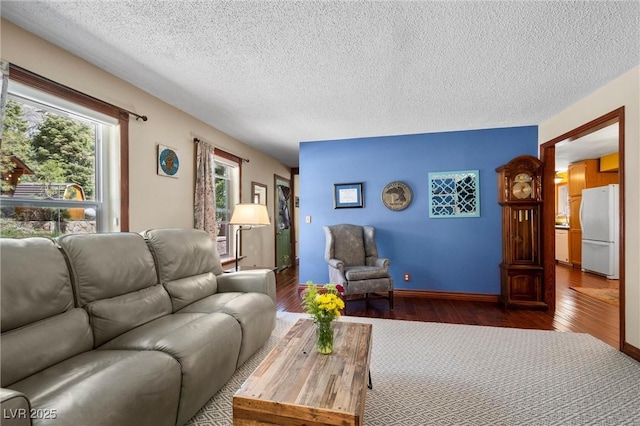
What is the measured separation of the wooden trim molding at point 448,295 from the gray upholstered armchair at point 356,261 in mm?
346

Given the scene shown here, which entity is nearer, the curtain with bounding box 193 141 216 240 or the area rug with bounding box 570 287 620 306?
the curtain with bounding box 193 141 216 240

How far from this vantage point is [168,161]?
10.1ft

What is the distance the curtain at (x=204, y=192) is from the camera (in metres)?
3.48

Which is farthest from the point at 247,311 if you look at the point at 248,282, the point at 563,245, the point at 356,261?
the point at 563,245

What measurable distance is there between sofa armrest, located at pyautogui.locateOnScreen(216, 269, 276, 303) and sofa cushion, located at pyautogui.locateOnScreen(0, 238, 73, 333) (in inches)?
50.3

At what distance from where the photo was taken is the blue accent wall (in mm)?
4008

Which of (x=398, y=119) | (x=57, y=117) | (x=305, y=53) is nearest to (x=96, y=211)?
(x=57, y=117)

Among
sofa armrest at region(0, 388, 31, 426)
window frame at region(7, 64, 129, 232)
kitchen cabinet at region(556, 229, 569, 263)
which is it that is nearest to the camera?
sofa armrest at region(0, 388, 31, 426)

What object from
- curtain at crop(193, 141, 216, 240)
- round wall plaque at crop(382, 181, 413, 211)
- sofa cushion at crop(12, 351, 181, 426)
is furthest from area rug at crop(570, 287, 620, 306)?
curtain at crop(193, 141, 216, 240)

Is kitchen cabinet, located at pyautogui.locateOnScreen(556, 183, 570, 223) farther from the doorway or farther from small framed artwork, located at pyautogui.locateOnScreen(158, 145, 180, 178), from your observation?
small framed artwork, located at pyautogui.locateOnScreen(158, 145, 180, 178)

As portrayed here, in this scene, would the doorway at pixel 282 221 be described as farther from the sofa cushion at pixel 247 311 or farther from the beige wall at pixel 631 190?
the beige wall at pixel 631 190

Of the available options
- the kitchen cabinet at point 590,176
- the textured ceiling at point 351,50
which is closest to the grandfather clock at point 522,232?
the textured ceiling at point 351,50

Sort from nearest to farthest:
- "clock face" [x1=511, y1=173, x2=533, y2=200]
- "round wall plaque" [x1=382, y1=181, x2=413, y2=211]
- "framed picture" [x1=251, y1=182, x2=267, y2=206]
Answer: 1. "clock face" [x1=511, y1=173, x2=533, y2=200]
2. "round wall plaque" [x1=382, y1=181, x2=413, y2=211]
3. "framed picture" [x1=251, y1=182, x2=267, y2=206]

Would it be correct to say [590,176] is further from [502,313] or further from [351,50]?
[351,50]
